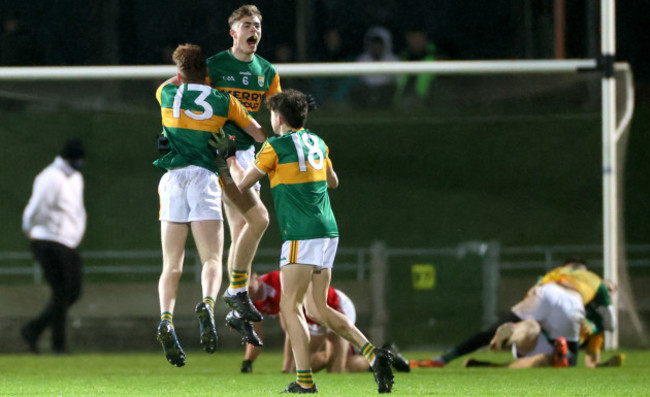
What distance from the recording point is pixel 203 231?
7.38 meters

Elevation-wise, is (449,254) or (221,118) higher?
(221,118)

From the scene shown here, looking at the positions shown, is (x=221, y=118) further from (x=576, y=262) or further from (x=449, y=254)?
(x=449, y=254)

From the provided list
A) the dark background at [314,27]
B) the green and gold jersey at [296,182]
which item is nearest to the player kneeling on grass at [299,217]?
the green and gold jersey at [296,182]

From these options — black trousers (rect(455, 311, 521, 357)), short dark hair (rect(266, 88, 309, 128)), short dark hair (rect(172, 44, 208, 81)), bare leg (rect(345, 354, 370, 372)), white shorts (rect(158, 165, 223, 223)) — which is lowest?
bare leg (rect(345, 354, 370, 372))

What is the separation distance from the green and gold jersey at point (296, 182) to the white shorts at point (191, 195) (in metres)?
0.35

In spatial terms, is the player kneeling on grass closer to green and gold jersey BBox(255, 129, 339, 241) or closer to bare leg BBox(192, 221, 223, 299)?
green and gold jersey BBox(255, 129, 339, 241)

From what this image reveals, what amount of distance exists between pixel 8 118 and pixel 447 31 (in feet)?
14.0

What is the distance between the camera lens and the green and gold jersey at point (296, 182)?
7.19 m

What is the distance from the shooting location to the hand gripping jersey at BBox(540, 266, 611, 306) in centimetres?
1015

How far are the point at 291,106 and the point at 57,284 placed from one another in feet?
17.1

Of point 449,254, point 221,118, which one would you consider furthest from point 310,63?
point 221,118

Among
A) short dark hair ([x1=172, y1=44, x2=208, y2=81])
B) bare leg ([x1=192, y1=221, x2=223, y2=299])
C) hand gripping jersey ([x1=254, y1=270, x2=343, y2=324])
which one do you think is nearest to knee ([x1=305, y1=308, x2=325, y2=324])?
bare leg ([x1=192, y1=221, x2=223, y2=299])

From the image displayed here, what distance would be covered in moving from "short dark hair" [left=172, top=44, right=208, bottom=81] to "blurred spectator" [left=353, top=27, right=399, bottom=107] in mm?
4866

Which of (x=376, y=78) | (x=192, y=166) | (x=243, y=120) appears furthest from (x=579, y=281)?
(x=192, y=166)
